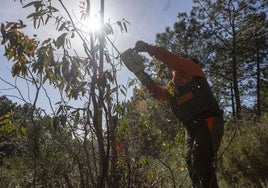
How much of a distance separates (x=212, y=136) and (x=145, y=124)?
88 cm

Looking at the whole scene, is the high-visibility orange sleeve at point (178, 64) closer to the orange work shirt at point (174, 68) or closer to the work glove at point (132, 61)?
the orange work shirt at point (174, 68)

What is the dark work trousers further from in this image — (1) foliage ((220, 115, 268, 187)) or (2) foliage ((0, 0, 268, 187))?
(1) foliage ((220, 115, 268, 187))

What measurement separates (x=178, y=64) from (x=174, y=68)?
51 millimetres

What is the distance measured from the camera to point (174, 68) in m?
3.47

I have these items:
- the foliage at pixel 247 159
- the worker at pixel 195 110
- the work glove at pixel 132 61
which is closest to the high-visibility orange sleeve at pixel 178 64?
the worker at pixel 195 110

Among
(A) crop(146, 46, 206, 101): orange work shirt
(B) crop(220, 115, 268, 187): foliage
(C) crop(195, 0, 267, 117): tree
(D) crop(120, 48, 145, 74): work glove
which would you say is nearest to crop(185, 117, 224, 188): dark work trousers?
(A) crop(146, 46, 206, 101): orange work shirt

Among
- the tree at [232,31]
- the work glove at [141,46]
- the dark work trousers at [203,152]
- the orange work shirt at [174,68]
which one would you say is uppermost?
the tree at [232,31]

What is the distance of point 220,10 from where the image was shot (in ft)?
74.2

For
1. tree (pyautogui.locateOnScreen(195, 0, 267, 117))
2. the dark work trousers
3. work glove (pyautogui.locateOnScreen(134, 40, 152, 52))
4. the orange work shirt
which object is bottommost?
the dark work trousers

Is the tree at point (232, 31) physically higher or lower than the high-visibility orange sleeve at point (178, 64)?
higher

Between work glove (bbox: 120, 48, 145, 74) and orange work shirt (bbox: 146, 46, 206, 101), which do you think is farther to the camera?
orange work shirt (bbox: 146, 46, 206, 101)

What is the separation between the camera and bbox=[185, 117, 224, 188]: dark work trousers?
330 centimetres

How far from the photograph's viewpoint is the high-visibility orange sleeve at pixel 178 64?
3.36m

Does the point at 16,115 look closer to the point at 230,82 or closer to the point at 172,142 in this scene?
the point at 172,142
